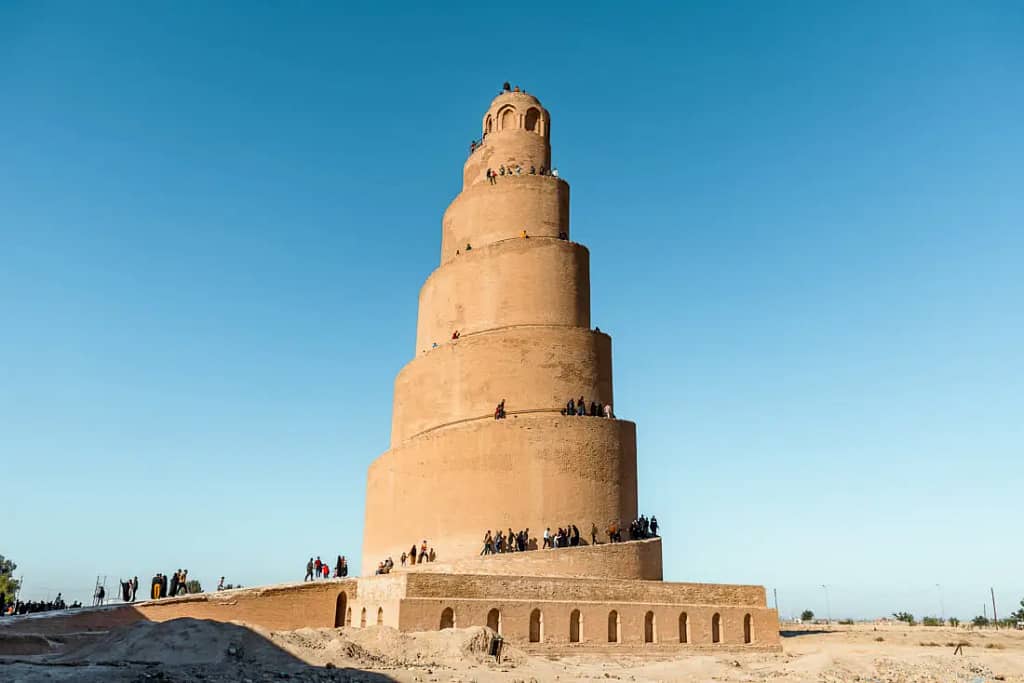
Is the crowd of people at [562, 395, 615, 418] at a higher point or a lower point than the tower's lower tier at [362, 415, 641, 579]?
higher

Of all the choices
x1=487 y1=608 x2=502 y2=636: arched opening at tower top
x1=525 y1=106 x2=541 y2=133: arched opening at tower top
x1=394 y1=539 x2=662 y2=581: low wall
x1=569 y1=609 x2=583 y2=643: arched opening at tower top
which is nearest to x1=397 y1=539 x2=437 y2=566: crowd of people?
x1=394 y1=539 x2=662 y2=581: low wall

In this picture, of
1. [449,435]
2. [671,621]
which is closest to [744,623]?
[671,621]

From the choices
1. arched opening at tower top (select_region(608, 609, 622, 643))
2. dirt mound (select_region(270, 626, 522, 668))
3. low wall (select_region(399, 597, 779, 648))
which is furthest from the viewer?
arched opening at tower top (select_region(608, 609, 622, 643))

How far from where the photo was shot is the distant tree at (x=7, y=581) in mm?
36528

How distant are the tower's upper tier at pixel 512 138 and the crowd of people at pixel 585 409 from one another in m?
9.09

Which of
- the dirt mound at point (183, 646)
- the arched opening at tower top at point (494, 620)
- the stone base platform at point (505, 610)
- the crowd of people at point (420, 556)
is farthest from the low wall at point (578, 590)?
the crowd of people at point (420, 556)

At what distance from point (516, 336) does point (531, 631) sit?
29.3ft

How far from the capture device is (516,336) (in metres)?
24.5

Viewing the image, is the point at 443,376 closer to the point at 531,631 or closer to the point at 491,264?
the point at 491,264

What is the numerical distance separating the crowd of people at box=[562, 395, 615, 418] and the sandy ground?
6.93m

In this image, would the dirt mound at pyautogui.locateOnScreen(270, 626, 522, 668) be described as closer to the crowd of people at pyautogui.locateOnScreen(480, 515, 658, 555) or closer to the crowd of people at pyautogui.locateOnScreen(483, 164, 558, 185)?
the crowd of people at pyautogui.locateOnScreen(480, 515, 658, 555)

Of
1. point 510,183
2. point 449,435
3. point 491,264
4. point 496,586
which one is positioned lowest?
point 496,586

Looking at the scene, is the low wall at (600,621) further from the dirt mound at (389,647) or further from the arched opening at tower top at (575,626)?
the dirt mound at (389,647)

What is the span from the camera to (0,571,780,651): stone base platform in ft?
58.4
